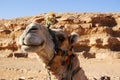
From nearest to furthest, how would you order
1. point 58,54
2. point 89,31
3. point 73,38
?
point 58,54
point 73,38
point 89,31

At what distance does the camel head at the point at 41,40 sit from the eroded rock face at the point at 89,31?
33463 mm

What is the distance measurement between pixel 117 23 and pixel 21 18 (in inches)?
626

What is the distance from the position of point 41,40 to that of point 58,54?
0.66 metres

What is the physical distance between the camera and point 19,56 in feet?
133

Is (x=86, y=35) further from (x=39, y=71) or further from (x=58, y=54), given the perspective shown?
(x=58, y=54)

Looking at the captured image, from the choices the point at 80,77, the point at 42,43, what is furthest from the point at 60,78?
the point at 42,43

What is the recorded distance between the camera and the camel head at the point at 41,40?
3.68m

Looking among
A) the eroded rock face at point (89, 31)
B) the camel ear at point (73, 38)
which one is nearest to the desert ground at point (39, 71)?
the eroded rock face at point (89, 31)

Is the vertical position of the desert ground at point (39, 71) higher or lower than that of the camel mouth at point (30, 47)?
lower

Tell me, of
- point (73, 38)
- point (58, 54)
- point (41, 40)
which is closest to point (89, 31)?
point (73, 38)

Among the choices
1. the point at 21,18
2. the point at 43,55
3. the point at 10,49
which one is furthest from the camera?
the point at 21,18

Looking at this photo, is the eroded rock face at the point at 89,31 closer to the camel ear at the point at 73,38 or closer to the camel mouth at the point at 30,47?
the camel ear at the point at 73,38

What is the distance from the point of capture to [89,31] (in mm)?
44000

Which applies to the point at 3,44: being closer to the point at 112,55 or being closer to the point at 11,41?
the point at 11,41
